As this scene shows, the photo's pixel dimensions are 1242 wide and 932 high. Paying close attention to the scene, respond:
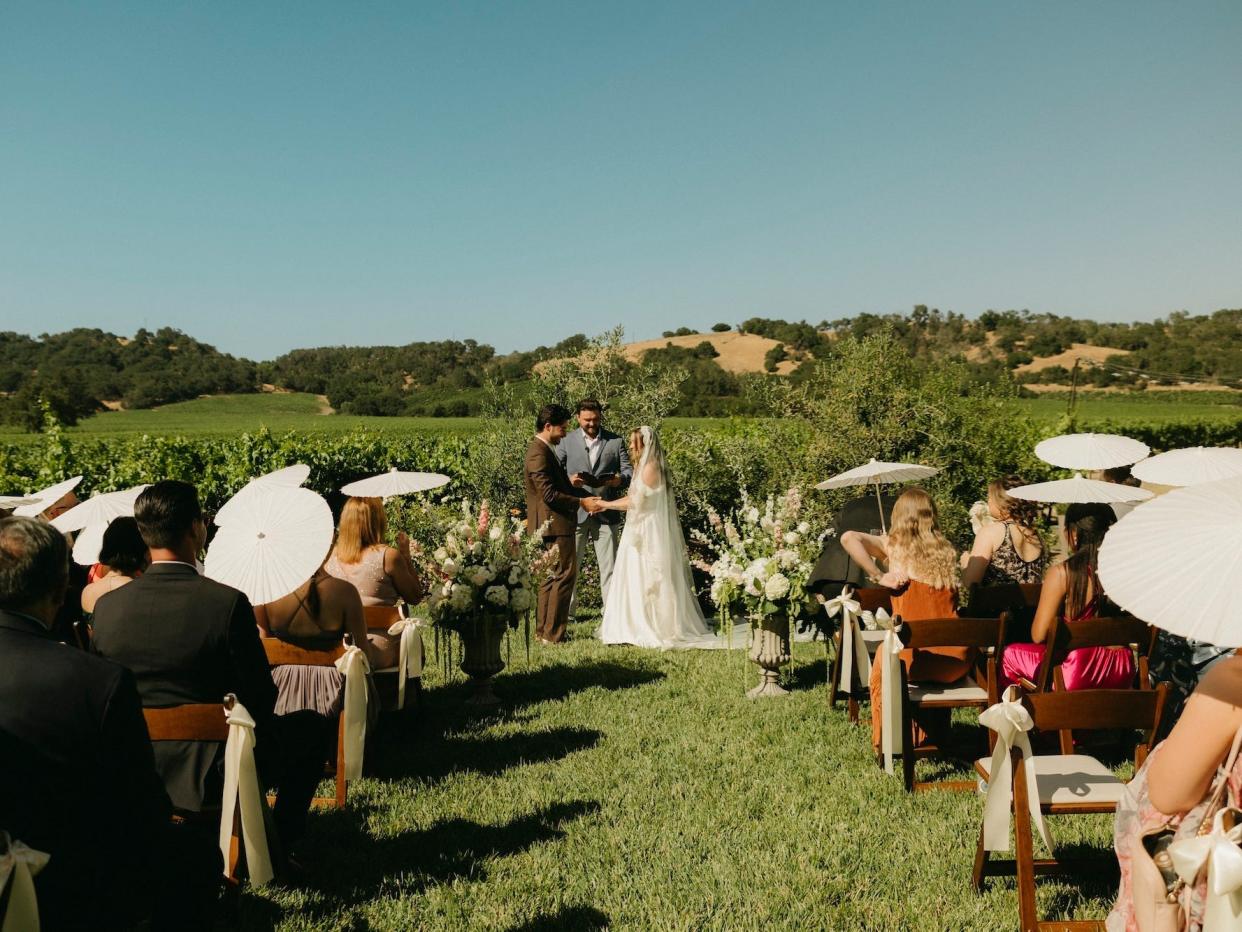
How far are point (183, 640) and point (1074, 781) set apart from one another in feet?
12.4

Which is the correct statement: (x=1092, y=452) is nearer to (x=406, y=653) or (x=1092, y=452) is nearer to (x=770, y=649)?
(x=770, y=649)

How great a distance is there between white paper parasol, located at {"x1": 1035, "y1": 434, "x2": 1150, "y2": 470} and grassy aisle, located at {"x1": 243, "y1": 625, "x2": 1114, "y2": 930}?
106 inches

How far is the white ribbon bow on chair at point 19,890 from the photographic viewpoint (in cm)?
222

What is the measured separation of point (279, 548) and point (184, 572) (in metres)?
0.54

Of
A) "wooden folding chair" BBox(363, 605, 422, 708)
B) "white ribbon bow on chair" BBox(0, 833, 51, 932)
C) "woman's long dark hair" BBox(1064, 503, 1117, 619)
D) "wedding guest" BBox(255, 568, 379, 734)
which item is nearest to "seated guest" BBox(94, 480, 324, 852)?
"wedding guest" BBox(255, 568, 379, 734)

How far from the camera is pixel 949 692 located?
554 cm

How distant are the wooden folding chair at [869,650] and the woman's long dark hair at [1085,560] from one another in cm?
127

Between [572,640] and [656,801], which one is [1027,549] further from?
[572,640]

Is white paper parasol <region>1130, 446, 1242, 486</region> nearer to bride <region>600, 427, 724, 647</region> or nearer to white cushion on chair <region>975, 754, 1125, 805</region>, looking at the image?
white cushion on chair <region>975, 754, 1125, 805</region>

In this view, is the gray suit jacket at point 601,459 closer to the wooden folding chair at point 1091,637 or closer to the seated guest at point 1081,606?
the seated guest at point 1081,606

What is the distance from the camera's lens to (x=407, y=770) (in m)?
5.65

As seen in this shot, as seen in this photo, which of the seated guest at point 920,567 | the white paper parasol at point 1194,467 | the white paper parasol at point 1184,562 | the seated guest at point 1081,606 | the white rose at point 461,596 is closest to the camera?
the white paper parasol at point 1184,562

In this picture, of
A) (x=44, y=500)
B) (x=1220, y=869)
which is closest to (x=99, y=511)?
(x=44, y=500)

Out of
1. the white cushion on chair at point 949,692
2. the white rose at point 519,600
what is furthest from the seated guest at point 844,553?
the white rose at point 519,600
